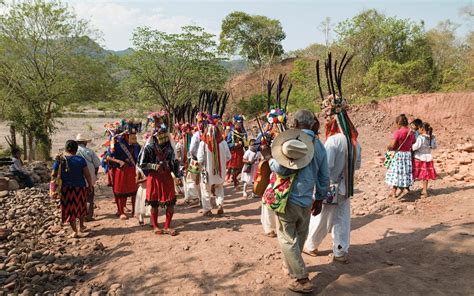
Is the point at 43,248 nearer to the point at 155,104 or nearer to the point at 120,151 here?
the point at 120,151

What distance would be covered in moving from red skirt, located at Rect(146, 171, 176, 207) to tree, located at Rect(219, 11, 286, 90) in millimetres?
33809

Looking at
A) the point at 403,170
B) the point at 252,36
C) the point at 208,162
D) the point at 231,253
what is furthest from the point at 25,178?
the point at 252,36

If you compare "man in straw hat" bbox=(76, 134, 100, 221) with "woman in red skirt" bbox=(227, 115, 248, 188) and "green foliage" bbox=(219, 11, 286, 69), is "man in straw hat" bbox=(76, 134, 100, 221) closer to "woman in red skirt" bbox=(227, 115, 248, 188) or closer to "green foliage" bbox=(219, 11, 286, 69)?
"woman in red skirt" bbox=(227, 115, 248, 188)

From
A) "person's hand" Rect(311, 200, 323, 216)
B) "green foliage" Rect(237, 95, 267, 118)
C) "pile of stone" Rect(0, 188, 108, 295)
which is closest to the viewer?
"person's hand" Rect(311, 200, 323, 216)

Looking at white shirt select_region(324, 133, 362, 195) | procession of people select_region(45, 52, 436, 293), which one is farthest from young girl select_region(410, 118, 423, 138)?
white shirt select_region(324, 133, 362, 195)

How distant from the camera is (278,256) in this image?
175 inches

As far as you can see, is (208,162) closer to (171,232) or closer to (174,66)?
(171,232)

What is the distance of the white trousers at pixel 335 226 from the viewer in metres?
4.20

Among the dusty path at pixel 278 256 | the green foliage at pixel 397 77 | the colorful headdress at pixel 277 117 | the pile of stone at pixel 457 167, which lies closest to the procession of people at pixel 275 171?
the colorful headdress at pixel 277 117

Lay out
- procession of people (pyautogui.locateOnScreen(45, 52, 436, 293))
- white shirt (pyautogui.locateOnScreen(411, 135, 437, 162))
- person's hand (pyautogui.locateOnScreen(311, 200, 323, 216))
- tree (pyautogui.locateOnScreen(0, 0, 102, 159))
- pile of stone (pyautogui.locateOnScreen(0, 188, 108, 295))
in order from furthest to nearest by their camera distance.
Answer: tree (pyautogui.locateOnScreen(0, 0, 102, 159)) → white shirt (pyautogui.locateOnScreen(411, 135, 437, 162)) → pile of stone (pyautogui.locateOnScreen(0, 188, 108, 295)) → person's hand (pyautogui.locateOnScreen(311, 200, 323, 216)) → procession of people (pyautogui.locateOnScreen(45, 52, 436, 293))

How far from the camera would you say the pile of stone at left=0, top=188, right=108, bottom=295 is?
412 cm

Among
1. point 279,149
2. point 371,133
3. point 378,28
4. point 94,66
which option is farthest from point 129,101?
point 279,149

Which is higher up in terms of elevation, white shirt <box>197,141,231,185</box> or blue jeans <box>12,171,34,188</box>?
white shirt <box>197,141,231,185</box>

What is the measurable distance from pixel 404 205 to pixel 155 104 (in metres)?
21.5
